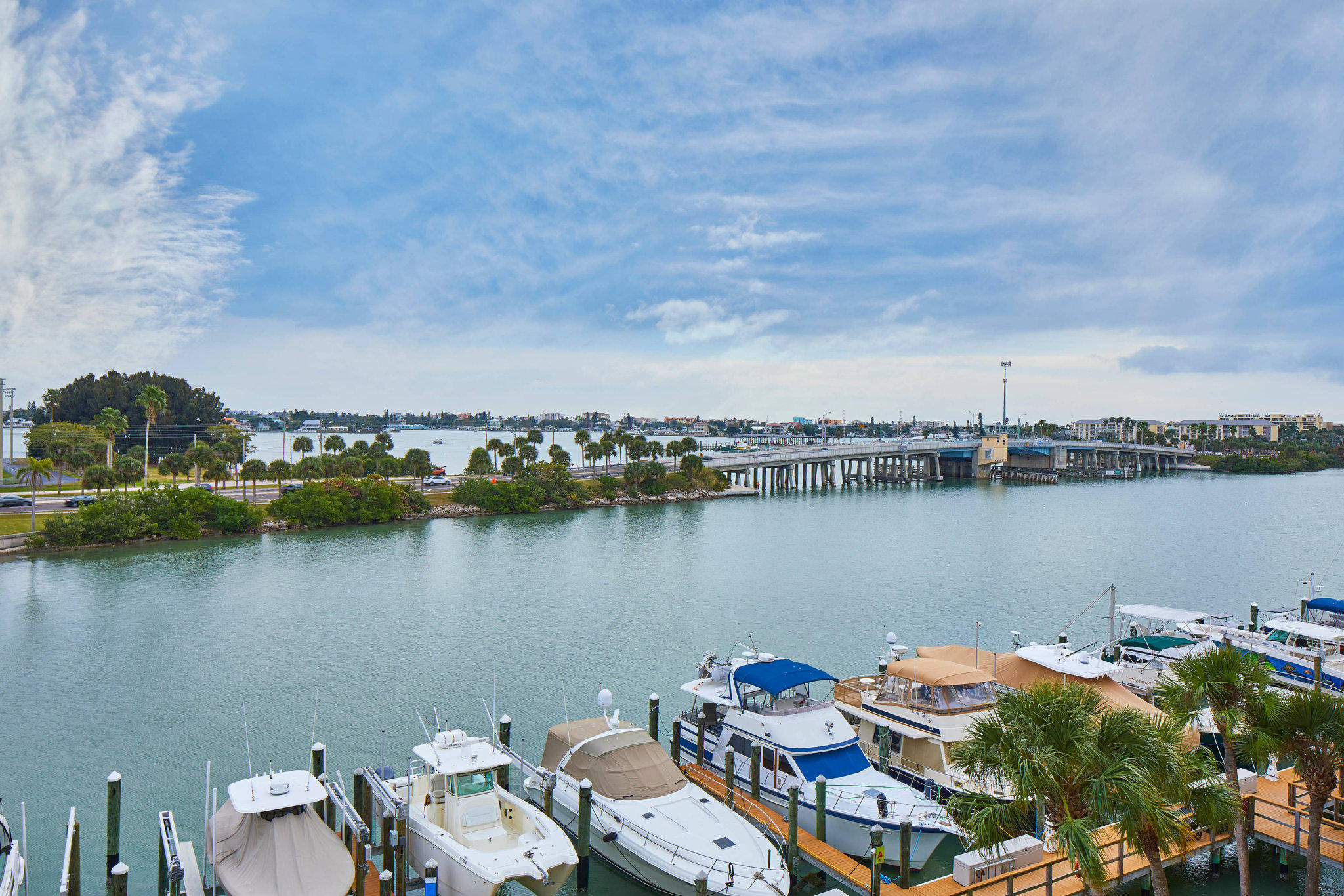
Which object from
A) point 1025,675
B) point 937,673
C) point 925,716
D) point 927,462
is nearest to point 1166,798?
point 925,716

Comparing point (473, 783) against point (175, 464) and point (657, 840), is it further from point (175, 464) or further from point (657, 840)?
point (175, 464)

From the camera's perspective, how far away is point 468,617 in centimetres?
4459

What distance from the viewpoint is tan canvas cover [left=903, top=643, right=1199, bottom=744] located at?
22938mm

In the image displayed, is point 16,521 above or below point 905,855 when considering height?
above

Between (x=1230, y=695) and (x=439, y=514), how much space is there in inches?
3362

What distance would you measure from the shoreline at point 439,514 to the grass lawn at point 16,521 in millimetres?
3783

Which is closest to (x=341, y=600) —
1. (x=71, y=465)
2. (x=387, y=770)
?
(x=387, y=770)

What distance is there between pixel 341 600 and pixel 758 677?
112 ft

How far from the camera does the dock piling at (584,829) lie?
58.5 feet

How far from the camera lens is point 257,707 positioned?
29578mm

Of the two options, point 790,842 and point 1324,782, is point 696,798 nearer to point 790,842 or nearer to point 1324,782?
point 790,842

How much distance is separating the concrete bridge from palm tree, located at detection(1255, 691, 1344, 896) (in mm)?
111389

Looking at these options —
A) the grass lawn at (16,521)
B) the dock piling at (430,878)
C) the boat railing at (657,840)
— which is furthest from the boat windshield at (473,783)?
the grass lawn at (16,521)

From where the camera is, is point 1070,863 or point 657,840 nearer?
point 1070,863
